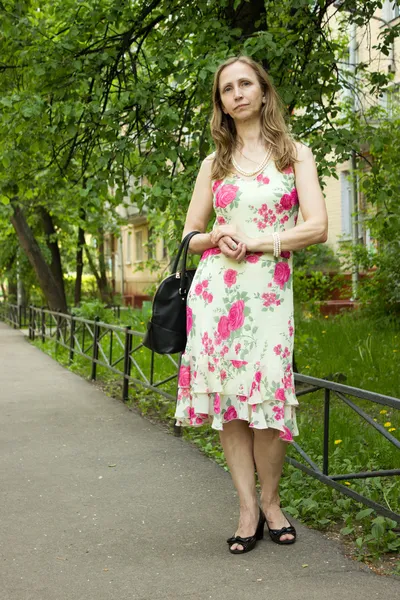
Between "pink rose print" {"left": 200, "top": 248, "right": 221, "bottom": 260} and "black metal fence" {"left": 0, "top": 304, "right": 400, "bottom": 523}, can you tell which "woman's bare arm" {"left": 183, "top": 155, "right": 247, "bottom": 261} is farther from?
"black metal fence" {"left": 0, "top": 304, "right": 400, "bottom": 523}

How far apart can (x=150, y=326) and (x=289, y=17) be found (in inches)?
202

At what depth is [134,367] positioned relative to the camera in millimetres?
10828

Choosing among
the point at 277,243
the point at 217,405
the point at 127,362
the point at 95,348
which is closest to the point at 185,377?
the point at 217,405

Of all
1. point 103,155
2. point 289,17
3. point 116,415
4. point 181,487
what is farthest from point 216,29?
point 181,487

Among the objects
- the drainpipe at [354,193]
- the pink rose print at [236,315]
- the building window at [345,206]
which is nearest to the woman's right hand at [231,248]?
the pink rose print at [236,315]

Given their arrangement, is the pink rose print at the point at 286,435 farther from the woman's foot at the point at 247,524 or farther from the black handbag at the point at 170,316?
the black handbag at the point at 170,316

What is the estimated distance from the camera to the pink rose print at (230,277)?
3857 mm

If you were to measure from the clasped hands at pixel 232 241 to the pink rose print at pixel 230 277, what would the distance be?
0.28 ft

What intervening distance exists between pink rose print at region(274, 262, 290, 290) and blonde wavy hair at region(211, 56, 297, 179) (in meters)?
0.44

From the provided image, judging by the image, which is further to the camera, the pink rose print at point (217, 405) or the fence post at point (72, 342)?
the fence post at point (72, 342)

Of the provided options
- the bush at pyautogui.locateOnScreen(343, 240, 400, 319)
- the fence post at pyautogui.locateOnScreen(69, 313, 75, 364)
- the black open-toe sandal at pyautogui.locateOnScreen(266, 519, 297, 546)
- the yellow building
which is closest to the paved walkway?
the black open-toe sandal at pyautogui.locateOnScreen(266, 519, 297, 546)

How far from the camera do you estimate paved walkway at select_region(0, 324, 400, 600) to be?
3.64m

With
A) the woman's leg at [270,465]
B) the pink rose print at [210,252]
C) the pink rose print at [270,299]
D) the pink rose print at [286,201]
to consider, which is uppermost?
the pink rose print at [286,201]

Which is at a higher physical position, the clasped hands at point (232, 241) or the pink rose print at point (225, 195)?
the pink rose print at point (225, 195)
